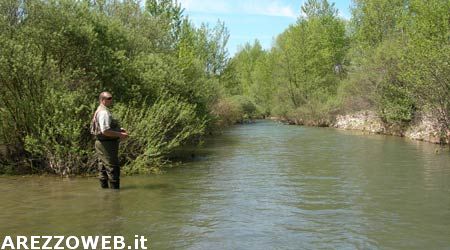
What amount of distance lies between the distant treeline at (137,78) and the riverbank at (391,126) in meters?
0.54

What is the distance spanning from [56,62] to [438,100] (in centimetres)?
1827

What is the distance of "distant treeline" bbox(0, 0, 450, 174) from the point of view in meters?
12.9

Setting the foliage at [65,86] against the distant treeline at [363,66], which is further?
the distant treeline at [363,66]

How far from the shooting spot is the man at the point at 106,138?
412 inches

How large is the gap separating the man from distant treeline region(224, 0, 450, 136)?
1724 centimetres

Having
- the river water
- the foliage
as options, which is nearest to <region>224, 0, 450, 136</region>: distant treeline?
the river water

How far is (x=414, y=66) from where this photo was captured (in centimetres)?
2477

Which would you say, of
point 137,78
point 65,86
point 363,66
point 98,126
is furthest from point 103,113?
point 363,66

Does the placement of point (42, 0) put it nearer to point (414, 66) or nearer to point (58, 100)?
point (58, 100)

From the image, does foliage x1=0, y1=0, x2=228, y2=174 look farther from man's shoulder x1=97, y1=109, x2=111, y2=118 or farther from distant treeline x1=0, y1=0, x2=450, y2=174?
man's shoulder x1=97, y1=109, x2=111, y2=118

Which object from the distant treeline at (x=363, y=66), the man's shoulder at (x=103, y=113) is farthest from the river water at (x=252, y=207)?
the distant treeline at (x=363, y=66)

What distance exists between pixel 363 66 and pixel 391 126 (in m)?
5.05

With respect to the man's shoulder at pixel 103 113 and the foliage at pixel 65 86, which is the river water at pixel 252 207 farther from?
the man's shoulder at pixel 103 113

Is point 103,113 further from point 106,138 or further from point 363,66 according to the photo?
point 363,66
